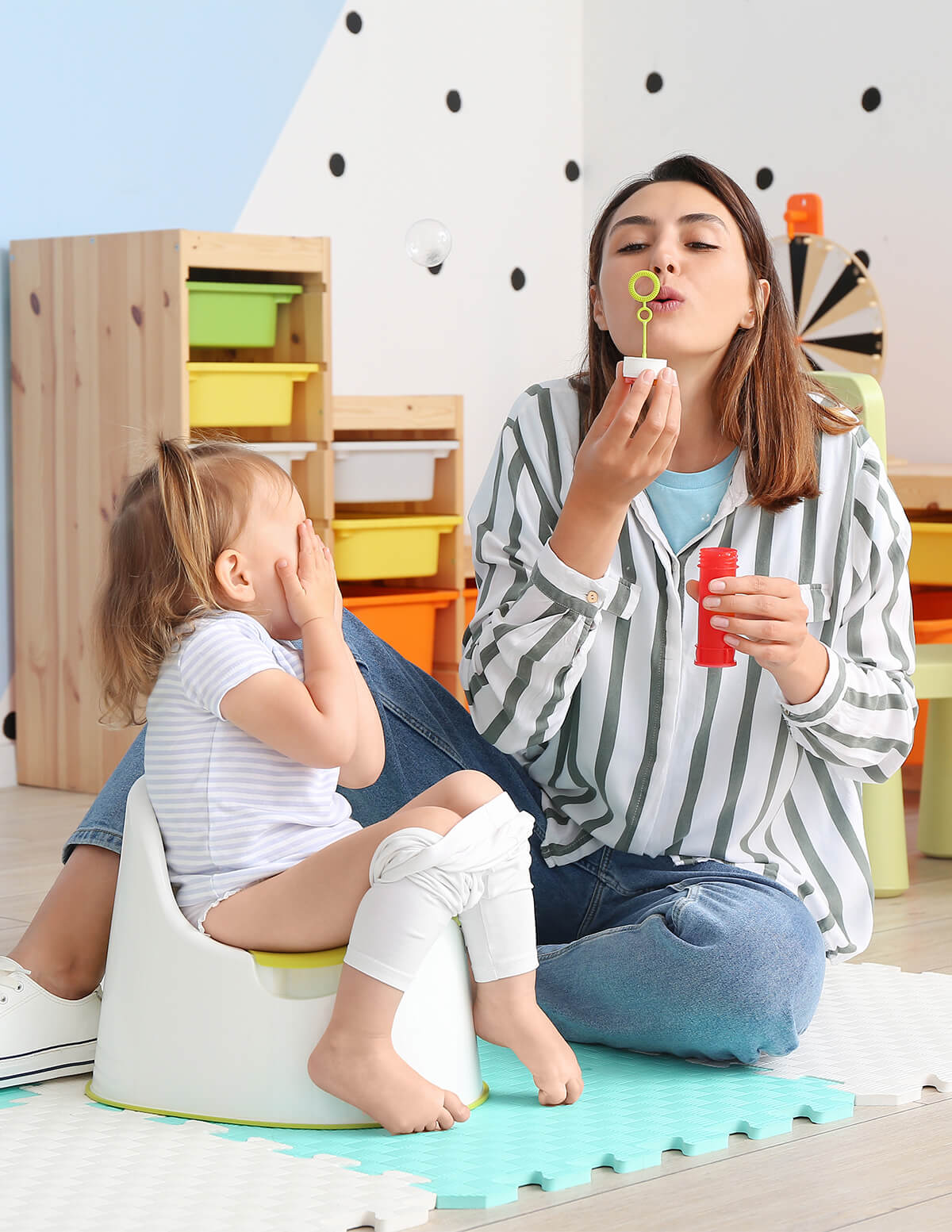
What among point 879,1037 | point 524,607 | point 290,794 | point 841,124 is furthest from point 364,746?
point 841,124

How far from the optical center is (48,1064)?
1314 mm

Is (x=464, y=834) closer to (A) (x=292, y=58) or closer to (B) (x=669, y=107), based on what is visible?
(A) (x=292, y=58)

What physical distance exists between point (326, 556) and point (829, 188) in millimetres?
2209

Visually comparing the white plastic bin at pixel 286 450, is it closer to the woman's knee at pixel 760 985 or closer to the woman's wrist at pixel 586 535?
the woman's wrist at pixel 586 535

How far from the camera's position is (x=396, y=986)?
114 centimetres

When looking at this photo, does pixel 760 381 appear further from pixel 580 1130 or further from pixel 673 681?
pixel 580 1130

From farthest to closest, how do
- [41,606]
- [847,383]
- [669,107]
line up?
[669,107], [41,606], [847,383]

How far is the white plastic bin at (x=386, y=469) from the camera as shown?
2723mm

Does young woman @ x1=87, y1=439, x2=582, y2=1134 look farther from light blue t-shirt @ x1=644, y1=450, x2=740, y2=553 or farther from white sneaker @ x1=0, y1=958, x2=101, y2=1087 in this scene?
light blue t-shirt @ x1=644, y1=450, x2=740, y2=553

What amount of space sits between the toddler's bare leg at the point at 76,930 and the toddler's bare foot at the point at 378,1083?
29 centimetres

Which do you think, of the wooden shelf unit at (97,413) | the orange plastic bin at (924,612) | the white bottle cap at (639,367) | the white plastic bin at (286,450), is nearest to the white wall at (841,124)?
the orange plastic bin at (924,612)

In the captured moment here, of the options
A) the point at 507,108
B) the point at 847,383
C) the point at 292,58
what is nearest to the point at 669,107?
the point at 507,108

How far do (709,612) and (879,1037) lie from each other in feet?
1.38

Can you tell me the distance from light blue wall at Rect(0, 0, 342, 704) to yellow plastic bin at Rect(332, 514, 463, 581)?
555mm
